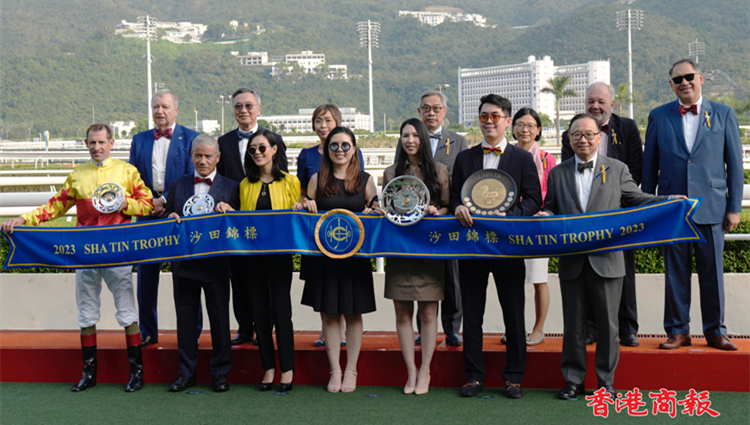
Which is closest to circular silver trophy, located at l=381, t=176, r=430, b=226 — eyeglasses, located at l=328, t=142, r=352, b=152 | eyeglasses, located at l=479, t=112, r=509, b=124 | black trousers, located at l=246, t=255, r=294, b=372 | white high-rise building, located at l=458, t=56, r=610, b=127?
eyeglasses, located at l=328, t=142, r=352, b=152

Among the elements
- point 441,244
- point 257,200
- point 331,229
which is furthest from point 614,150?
point 257,200

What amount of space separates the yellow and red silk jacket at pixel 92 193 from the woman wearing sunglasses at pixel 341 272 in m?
1.18

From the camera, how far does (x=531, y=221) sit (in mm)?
4348

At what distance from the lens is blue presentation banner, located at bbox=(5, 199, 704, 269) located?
13.9ft

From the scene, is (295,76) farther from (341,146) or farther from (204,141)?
(341,146)

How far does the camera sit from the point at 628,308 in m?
4.76

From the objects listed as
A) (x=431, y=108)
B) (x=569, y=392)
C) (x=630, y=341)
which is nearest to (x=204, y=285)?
(x=431, y=108)

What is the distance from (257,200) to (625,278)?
7.97 ft

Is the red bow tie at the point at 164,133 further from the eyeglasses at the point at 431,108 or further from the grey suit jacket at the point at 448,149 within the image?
the eyeglasses at the point at 431,108

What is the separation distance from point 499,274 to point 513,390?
68 cm

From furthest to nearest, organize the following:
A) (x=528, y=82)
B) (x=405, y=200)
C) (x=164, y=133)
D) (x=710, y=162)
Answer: (x=528, y=82)
(x=164, y=133)
(x=710, y=162)
(x=405, y=200)

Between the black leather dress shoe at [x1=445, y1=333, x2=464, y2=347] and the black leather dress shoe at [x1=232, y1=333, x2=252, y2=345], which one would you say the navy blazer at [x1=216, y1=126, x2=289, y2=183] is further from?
the black leather dress shoe at [x1=445, y1=333, x2=464, y2=347]

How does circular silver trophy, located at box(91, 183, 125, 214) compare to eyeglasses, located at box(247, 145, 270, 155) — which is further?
circular silver trophy, located at box(91, 183, 125, 214)

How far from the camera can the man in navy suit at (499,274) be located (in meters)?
4.36
